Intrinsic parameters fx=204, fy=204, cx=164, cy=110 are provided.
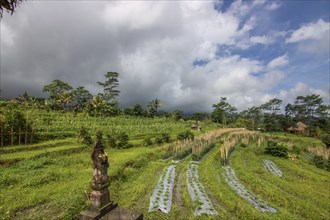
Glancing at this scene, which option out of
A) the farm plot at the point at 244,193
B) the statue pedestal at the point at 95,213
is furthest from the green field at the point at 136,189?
the statue pedestal at the point at 95,213

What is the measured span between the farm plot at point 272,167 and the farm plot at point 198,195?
666 cm

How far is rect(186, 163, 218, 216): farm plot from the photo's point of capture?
26.0 ft

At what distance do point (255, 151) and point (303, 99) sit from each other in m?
50.2

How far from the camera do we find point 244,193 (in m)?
10.1

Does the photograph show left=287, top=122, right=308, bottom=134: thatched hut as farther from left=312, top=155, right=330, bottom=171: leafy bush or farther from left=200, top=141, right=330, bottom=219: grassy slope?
left=200, top=141, right=330, bottom=219: grassy slope

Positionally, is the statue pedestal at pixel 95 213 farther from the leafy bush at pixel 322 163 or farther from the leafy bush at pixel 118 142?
the leafy bush at pixel 322 163

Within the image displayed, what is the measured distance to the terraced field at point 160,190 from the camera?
770 centimetres

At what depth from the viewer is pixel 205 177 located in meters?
12.4

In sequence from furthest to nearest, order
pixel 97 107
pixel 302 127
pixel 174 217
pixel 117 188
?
1. pixel 302 127
2. pixel 97 107
3. pixel 117 188
4. pixel 174 217

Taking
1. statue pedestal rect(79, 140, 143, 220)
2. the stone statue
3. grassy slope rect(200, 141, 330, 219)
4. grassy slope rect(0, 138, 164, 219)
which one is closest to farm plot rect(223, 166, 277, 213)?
grassy slope rect(200, 141, 330, 219)

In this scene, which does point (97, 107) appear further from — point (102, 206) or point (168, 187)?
point (102, 206)

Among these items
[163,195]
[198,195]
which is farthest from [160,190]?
Result: [198,195]

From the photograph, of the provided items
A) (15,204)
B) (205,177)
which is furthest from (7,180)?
(205,177)

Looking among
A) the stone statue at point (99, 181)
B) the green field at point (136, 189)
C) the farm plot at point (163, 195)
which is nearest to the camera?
the stone statue at point (99, 181)
